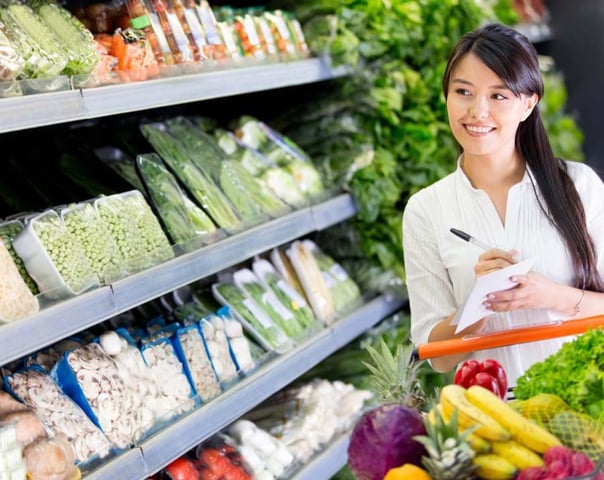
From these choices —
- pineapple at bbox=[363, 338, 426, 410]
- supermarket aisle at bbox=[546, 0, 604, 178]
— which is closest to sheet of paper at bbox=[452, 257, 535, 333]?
pineapple at bbox=[363, 338, 426, 410]

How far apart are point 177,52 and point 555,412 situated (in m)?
1.92

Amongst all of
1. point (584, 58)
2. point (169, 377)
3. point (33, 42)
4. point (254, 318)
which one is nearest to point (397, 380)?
point (169, 377)

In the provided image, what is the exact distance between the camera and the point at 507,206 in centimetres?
259

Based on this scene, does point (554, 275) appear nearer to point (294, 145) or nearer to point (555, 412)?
point (555, 412)

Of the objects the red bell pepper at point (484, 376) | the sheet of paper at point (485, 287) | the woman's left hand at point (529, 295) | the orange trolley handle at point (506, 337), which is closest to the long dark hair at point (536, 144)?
the woman's left hand at point (529, 295)

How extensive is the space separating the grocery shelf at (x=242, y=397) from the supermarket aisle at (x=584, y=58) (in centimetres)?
346

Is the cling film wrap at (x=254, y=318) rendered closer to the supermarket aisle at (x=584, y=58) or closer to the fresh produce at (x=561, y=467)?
the fresh produce at (x=561, y=467)

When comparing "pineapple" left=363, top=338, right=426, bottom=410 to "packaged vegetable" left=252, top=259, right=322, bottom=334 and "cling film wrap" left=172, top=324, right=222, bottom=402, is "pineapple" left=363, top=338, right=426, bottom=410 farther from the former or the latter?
"packaged vegetable" left=252, top=259, right=322, bottom=334

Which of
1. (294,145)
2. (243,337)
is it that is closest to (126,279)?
(243,337)

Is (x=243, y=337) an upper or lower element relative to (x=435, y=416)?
lower

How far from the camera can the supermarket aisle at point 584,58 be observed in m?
6.70

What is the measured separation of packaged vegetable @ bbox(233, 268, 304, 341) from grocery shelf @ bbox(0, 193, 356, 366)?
236 millimetres

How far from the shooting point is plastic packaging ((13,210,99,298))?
2.45m

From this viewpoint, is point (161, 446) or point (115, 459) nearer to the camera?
point (115, 459)
